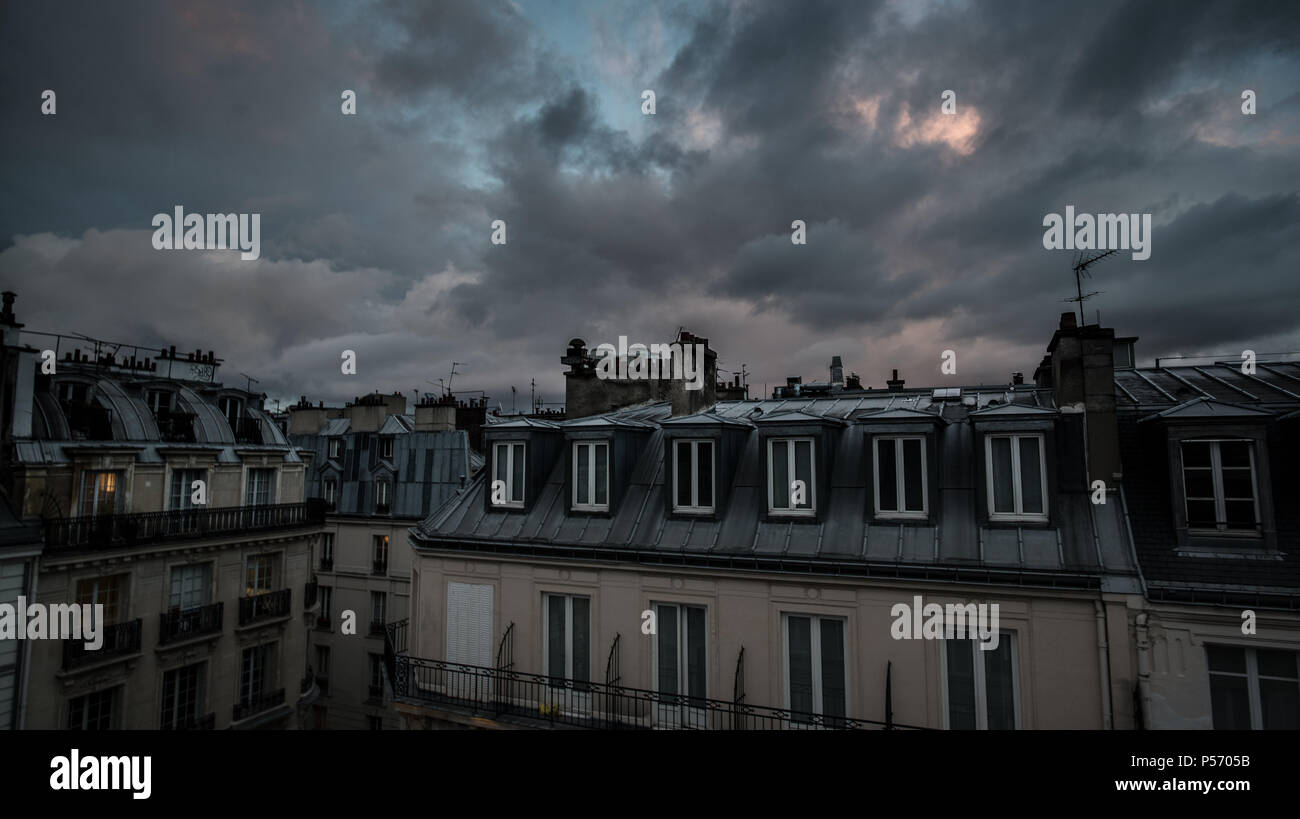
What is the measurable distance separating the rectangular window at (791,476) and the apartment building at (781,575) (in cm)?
3

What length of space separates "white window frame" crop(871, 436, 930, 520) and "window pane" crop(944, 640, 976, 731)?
6.16 ft

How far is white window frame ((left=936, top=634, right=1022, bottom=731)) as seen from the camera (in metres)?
8.00

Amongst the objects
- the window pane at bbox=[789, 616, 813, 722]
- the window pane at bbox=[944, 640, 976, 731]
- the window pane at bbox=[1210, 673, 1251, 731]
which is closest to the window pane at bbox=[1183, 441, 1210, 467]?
the window pane at bbox=[1210, 673, 1251, 731]

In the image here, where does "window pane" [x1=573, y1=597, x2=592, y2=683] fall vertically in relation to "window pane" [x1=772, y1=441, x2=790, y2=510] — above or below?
below

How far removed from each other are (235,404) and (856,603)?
65.8 ft

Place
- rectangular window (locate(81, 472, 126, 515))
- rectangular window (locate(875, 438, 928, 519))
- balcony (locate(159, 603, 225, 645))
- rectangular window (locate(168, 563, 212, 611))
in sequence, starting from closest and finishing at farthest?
rectangular window (locate(875, 438, 928, 519))
rectangular window (locate(81, 472, 126, 515))
balcony (locate(159, 603, 225, 645))
rectangular window (locate(168, 563, 212, 611))

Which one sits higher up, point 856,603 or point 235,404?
point 235,404

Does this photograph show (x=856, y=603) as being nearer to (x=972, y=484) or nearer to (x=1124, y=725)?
(x=972, y=484)

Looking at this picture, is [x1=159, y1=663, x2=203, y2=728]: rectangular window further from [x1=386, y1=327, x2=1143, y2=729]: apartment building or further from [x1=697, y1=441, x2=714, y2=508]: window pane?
[x1=697, y1=441, x2=714, y2=508]: window pane

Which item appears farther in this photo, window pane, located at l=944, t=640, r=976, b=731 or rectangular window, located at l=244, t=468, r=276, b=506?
rectangular window, located at l=244, t=468, r=276, b=506

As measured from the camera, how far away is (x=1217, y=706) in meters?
7.36
